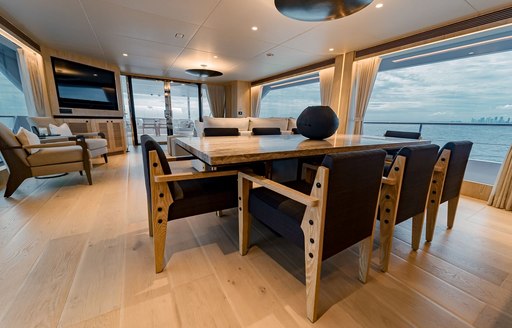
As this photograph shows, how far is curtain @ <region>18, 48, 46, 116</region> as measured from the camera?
3342mm

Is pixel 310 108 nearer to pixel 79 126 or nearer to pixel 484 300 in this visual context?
pixel 484 300

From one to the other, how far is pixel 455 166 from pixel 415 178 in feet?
2.06

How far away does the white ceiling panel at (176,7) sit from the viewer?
7.43 feet

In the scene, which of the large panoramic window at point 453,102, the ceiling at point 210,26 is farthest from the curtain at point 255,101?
the large panoramic window at point 453,102

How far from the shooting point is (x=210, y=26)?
2.86 meters

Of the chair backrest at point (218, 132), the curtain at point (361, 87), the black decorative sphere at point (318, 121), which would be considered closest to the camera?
the black decorative sphere at point (318, 121)

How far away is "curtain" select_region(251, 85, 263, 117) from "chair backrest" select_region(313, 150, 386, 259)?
650 cm

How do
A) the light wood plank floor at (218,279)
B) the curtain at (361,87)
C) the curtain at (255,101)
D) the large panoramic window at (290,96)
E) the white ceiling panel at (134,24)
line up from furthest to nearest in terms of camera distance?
the curtain at (255,101)
the large panoramic window at (290,96)
the curtain at (361,87)
the white ceiling panel at (134,24)
the light wood plank floor at (218,279)

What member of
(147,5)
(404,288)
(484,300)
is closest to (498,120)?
(484,300)

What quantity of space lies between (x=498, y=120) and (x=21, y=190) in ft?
20.4

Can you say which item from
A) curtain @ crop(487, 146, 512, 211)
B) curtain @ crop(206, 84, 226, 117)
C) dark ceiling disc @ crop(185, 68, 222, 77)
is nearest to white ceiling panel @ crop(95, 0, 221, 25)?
dark ceiling disc @ crop(185, 68, 222, 77)

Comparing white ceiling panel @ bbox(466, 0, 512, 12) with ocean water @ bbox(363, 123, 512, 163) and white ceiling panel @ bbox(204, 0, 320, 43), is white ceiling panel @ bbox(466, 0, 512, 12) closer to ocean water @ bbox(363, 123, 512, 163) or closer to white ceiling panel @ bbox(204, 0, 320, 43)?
ocean water @ bbox(363, 123, 512, 163)

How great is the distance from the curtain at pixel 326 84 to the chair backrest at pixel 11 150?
490 cm

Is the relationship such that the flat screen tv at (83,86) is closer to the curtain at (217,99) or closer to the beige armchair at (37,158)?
the beige armchair at (37,158)
